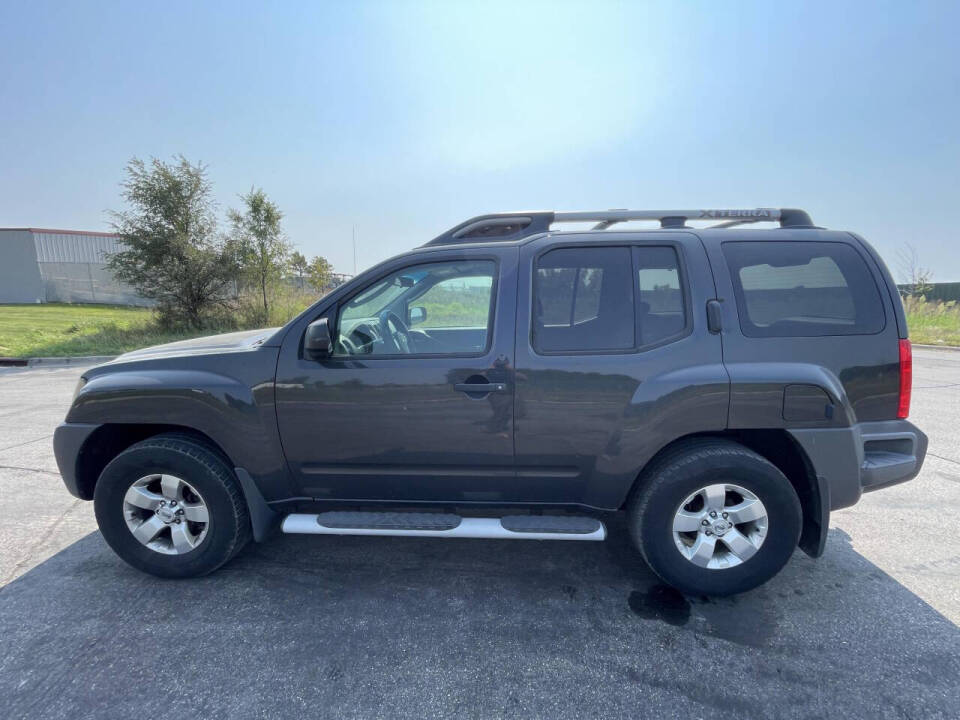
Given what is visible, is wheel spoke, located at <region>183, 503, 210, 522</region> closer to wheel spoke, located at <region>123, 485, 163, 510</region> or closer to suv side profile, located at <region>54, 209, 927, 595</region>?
suv side profile, located at <region>54, 209, 927, 595</region>

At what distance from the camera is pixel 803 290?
8.37ft

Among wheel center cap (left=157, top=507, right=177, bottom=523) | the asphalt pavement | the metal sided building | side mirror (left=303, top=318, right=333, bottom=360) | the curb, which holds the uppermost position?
the metal sided building

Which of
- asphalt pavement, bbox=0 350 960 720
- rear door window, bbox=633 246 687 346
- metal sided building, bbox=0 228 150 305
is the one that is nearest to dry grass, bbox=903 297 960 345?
asphalt pavement, bbox=0 350 960 720

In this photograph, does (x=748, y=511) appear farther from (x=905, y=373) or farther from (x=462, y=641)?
(x=462, y=641)

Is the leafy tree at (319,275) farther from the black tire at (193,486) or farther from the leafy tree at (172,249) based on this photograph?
the black tire at (193,486)

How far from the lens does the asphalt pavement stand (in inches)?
75.8

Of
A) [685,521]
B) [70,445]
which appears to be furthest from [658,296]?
[70,445]

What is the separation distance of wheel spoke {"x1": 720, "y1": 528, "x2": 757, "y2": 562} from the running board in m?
0.63

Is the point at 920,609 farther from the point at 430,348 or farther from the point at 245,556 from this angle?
the point at 245,556

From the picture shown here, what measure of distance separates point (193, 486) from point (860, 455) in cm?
353

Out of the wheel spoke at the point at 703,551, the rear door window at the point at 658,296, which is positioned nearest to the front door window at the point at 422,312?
the rear door window at the point at 658,296

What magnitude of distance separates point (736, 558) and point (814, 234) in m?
1.77

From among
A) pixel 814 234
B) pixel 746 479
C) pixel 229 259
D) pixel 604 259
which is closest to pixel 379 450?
pixel 604 259

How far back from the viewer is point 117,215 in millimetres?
13398
